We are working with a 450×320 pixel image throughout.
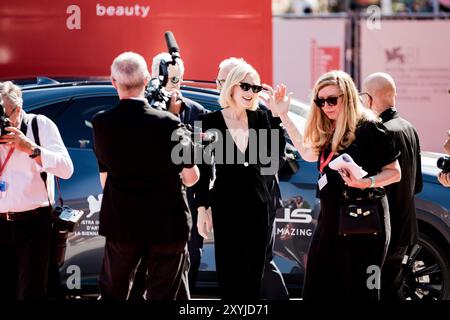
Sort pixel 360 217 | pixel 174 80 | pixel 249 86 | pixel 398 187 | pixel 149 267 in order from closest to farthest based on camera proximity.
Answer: pixel 149 267, pixel 360 217, pixel 249 86, pixel 398 187, pixel 174 80

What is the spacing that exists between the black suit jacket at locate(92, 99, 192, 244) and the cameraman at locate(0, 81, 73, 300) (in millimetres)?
634

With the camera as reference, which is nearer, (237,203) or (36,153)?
(36,153)

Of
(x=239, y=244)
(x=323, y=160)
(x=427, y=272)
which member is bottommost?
(x=427, y=272)

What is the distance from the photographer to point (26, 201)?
5.64 metres

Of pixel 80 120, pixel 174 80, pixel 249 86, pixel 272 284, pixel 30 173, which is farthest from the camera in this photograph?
pixel 80 120

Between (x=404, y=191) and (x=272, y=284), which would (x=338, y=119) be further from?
(x=272, y=284)

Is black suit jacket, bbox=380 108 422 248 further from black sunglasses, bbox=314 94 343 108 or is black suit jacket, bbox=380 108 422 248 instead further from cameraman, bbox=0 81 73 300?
cameraman, bbox=0 81 73 300

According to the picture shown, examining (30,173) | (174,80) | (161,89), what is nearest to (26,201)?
(30,173)

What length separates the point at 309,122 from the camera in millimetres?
5637

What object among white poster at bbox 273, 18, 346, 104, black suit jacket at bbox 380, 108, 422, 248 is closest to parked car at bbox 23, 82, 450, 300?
black suit jacket at bbox 380, 108, 422, 248

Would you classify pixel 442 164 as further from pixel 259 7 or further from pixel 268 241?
pixel 259 7

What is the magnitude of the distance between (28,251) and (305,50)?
295 inches

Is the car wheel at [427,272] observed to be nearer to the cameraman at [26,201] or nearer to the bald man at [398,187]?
the bald man at [398,187]
